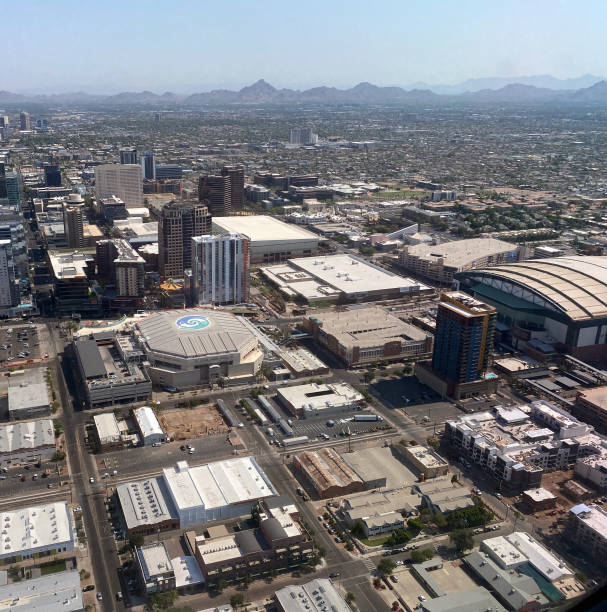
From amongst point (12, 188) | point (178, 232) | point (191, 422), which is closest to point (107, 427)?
point (191, 422)

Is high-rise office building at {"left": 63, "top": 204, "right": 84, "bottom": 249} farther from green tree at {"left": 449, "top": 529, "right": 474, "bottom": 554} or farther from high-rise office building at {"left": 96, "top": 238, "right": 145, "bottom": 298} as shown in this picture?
green tree at {"left": 449, "top": 529, "right": 474, "bottom": 554}

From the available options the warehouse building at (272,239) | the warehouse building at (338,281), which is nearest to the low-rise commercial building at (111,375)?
the warehouse building at (338,281)

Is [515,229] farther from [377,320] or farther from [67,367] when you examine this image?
[67,367]

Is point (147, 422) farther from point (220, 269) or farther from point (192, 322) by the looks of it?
point (220, 269)

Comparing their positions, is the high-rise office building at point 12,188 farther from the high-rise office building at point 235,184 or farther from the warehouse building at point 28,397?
the warehouse building at point 28,397

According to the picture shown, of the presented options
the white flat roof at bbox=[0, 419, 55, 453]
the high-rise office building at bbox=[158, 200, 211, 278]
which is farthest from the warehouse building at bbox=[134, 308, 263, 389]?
the high-rise office building at bbox=[158, 200, 211, 278]

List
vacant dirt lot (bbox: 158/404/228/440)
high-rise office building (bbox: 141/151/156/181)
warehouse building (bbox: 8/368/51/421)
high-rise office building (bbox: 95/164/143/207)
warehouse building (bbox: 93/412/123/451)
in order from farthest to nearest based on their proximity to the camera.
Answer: high-rise office building (bbox: 141/151/156/181) → high-rise office building (bbox: 95/164/143/207) → warehouse building (bbox: 8/368/51/421) → vacant dirt lot (bbox: 158/404/228/440) → warehouse building (bbox: 93/412/123/451)
